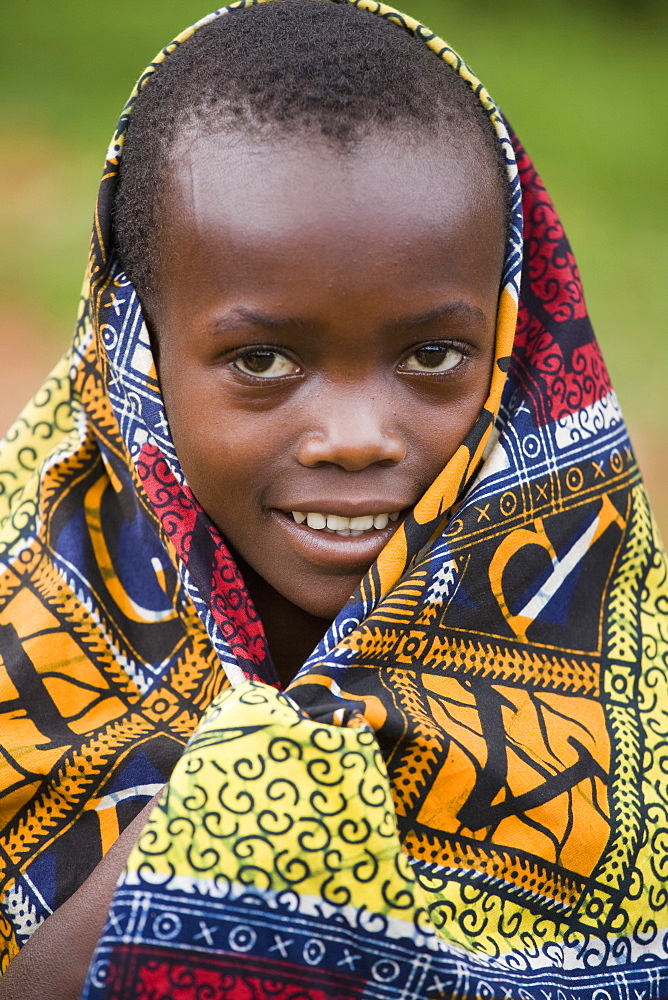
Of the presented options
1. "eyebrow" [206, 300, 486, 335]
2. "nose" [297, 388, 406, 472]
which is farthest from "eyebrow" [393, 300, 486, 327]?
"nose" [297, 388, 406, 472]

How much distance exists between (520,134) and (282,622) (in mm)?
5323

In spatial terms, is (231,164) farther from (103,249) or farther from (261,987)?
(261,987)

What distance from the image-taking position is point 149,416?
5.16 feet

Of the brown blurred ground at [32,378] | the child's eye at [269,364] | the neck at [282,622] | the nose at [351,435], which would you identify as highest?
the brown blurred ground at [32,378]

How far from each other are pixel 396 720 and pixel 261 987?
0.34 meters

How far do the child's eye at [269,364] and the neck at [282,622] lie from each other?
0.34 m

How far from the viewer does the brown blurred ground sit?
3.77m

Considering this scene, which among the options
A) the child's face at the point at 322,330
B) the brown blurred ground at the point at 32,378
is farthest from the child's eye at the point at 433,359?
the brown blurred ground at the point at 32,378

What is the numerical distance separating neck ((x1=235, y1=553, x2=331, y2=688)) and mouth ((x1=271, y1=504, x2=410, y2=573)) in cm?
18

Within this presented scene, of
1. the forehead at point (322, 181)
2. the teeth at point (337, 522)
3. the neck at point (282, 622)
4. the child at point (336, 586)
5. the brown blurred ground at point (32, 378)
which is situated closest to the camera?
the child at point (336, 586)

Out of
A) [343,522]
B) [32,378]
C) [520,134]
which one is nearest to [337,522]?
[343,522]

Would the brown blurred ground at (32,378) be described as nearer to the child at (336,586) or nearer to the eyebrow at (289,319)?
the child at (336,586)

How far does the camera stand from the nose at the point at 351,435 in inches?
54.2

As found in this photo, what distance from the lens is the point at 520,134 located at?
6336 mm
